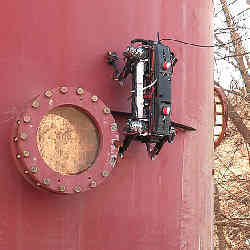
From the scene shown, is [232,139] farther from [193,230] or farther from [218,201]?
[193,230]

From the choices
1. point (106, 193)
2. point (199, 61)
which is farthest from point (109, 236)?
point (199, 61)

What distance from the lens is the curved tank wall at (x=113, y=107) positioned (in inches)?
167

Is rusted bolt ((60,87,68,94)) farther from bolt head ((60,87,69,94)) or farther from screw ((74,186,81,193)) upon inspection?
screw ((74,186,81,193))

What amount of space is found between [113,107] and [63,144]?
70 centimetres

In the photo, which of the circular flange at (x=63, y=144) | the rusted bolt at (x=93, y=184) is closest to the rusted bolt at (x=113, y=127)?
the circular flange at (x=63, y=144)

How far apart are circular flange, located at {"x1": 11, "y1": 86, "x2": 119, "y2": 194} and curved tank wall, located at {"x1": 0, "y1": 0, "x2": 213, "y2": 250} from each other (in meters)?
0.17

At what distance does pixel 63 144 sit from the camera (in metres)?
4.31

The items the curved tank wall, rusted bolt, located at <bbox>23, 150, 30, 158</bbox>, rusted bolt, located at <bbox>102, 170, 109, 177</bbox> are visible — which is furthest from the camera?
rusted bolt, located at <bbox>102, 170, 109, 177</bbox>

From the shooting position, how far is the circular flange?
4.08m

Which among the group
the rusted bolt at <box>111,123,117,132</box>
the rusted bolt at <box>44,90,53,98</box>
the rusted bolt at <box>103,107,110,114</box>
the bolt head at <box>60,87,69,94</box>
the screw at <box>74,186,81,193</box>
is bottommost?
the screw at <box>74,186,81,193</box>

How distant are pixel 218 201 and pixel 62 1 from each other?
1193cm

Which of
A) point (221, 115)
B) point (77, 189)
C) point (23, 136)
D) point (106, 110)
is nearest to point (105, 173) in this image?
point (77, 189)

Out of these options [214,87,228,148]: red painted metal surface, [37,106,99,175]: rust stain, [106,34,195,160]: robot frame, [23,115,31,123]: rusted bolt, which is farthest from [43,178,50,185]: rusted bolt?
[214,87,228,148]: red painted metal surface

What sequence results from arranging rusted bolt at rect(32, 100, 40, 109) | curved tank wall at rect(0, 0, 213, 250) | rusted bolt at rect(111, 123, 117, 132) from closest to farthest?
rusted bolt at rect(32, 100, 40, 109) < curved tank wall at rect(0, 0, 213, 250) < rusted bolt at rect(111, 123, 117, 132)
